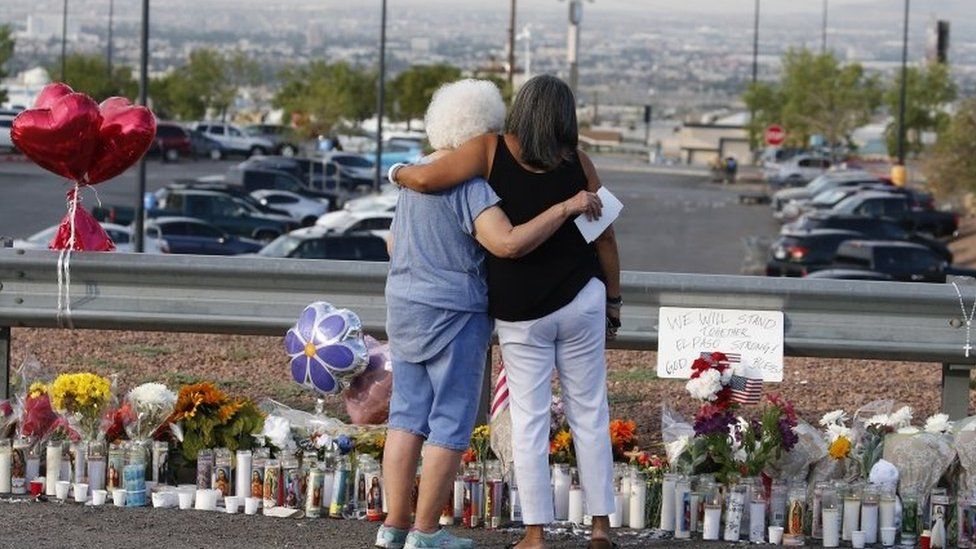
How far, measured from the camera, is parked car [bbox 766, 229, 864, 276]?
107ft

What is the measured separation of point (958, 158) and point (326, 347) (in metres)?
41.2

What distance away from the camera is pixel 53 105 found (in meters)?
7.77

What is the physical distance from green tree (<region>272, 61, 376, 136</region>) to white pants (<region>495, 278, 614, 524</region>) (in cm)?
7030

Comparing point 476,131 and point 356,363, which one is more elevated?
point 476,131

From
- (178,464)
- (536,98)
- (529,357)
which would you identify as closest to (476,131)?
(536,98)

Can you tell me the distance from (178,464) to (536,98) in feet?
7.17

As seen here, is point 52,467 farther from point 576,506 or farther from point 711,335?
point 711,335

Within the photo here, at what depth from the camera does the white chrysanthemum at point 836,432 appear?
6934 mm

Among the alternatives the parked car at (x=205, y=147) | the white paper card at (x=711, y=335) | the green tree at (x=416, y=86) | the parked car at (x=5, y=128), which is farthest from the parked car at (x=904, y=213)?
the green tree at (x=416, y=86)

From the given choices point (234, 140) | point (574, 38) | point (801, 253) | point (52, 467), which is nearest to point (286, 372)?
point (52, 467)

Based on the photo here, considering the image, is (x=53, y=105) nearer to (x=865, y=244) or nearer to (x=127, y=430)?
(x=127, y=430)

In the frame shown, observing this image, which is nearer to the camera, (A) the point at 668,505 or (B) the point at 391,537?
(B) the point at 391,537

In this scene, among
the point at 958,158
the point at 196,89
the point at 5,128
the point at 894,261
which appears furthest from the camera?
the point at 196,89

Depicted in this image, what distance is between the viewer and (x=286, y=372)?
30.6ft
